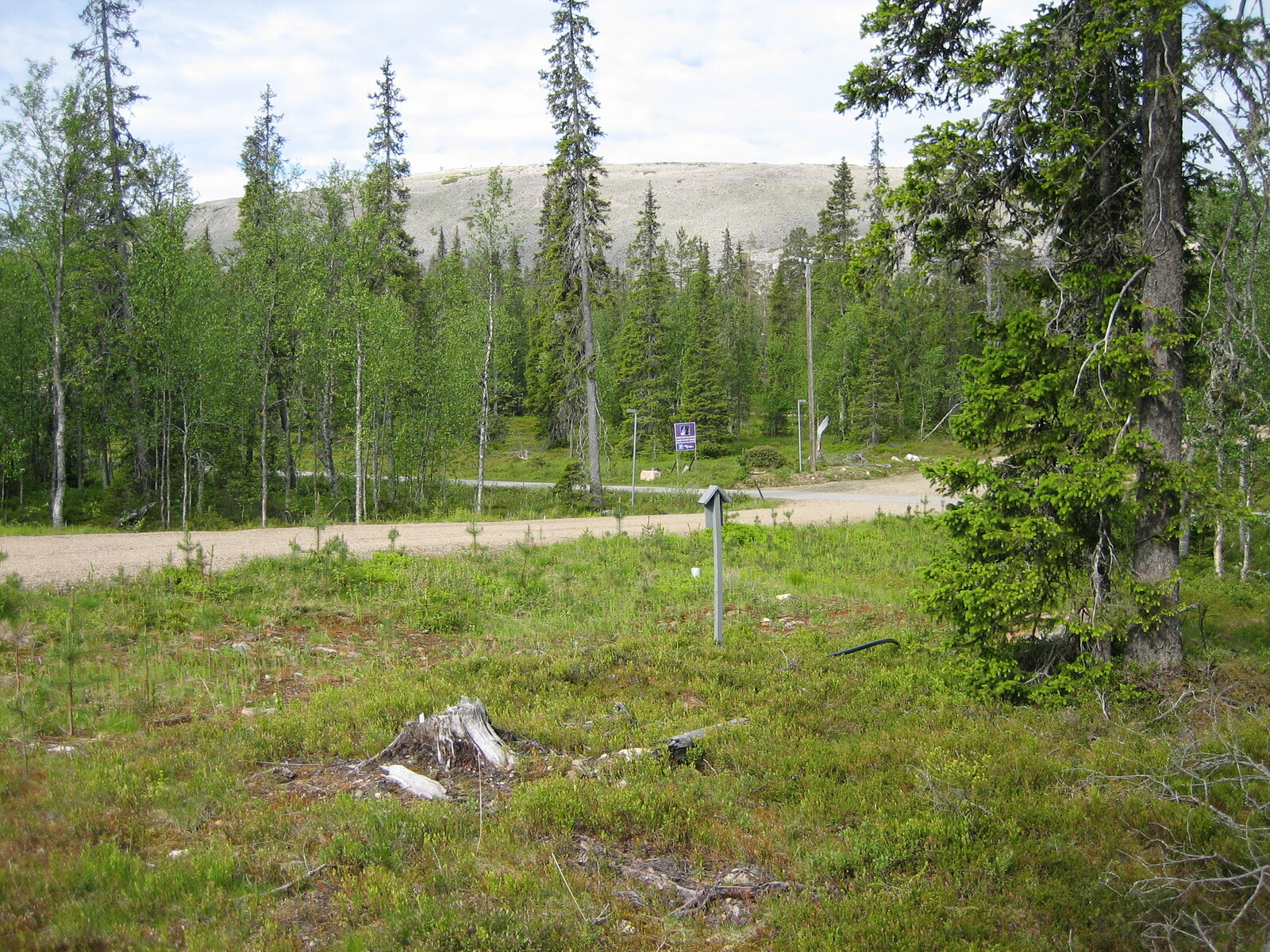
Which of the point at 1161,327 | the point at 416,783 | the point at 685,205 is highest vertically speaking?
the point at 685,205

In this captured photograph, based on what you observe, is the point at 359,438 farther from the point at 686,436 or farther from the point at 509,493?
the point at 686,436

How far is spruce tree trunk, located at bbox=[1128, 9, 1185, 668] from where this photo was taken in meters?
7.39

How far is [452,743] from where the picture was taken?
629cm

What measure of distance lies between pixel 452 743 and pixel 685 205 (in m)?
149

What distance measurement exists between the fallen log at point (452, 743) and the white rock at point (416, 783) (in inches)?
10.2

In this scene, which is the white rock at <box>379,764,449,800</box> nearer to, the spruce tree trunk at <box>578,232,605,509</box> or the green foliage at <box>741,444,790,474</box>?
the spruce tree trunk at <box>578,232,605,509</box>

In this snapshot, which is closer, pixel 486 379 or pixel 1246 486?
pixel 1246 486

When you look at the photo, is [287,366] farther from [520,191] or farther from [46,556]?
[520,191]

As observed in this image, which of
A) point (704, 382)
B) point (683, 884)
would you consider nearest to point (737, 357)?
point (704, 382)

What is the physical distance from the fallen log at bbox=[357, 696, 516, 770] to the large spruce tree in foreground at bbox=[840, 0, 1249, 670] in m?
4.29

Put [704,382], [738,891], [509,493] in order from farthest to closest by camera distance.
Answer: [704,382]
[509,493]
[738,891]

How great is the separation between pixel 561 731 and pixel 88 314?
28.5m

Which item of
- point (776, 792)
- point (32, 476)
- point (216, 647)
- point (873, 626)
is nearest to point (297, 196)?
point (32, 476)

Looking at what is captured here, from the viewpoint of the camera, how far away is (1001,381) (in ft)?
26.3
